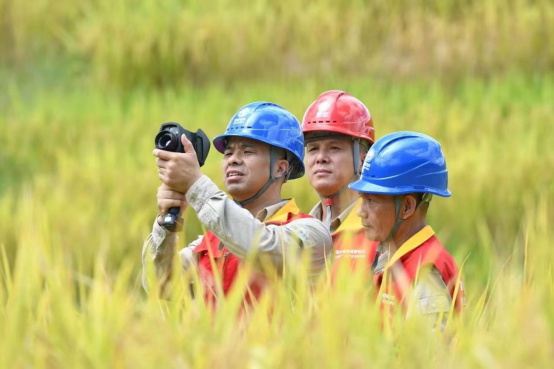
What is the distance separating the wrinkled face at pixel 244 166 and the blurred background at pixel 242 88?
2.41 meters

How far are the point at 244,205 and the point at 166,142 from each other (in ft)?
1.55

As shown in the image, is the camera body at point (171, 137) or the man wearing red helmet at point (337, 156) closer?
the camera body at point (171, 137)

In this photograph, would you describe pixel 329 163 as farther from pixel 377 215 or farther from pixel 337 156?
pixel 377 215

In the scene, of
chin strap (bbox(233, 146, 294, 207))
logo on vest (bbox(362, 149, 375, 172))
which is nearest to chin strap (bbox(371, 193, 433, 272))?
logo on vest (bbox(362, 149, 375, 172))

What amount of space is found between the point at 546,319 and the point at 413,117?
5.69 meters

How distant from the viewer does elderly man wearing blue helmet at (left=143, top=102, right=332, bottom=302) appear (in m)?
3.03

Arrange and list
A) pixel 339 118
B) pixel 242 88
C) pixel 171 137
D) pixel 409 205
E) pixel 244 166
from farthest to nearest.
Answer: pixel 242 88 → pixel 339 118 → pixel 244 166 → pixel 409 205 → pixel 171 137

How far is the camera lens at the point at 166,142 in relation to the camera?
301 centimetres

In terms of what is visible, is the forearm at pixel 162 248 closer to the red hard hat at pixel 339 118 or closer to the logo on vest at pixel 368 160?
the logo on vest at pixel 368 160

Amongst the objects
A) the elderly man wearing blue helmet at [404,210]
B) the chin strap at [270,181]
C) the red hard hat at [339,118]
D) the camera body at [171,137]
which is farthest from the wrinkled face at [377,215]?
the red hard hat at [339,118]

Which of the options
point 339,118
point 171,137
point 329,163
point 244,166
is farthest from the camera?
point 339,118

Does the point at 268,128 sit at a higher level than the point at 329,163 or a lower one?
higher

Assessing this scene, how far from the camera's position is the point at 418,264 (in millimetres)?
2830

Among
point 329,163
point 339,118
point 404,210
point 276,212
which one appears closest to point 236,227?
point 276,212
